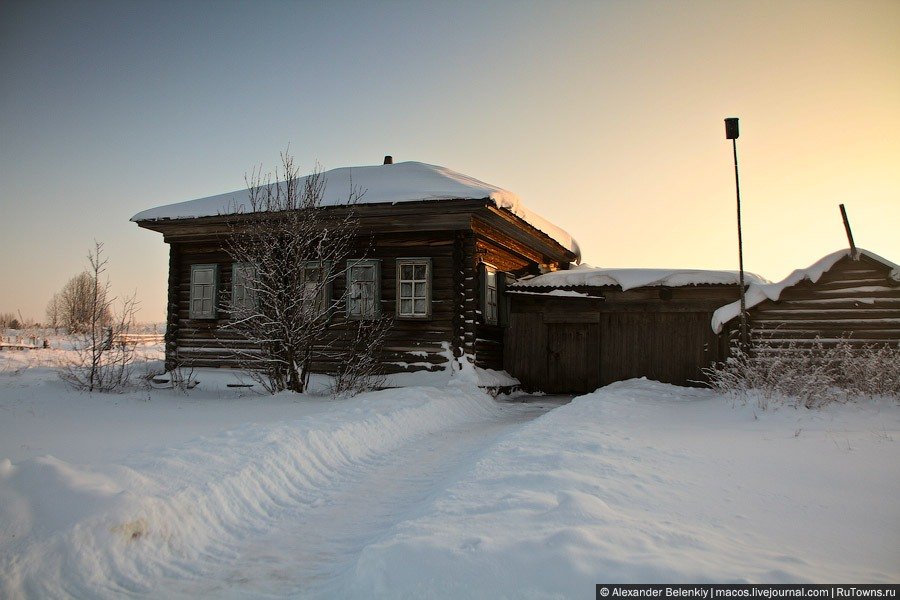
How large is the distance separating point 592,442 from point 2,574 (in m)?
5.43

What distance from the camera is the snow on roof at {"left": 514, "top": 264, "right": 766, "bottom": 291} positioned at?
50.3 feet

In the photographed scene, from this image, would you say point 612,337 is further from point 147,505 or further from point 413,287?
point 147,505

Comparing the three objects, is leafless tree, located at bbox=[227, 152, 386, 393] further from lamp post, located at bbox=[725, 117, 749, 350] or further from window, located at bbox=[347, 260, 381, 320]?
lamp post, located at bbox=[725, 117, 749, 350]

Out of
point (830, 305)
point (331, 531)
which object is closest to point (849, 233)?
point (830, 305)

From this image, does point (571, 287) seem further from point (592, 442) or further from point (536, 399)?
point (592, 442)

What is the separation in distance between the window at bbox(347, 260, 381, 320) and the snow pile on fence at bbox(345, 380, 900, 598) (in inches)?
294

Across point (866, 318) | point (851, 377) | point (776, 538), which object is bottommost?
point (776, 538)

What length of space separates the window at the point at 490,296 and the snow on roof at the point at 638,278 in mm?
923

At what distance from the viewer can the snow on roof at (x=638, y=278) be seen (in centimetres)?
1534

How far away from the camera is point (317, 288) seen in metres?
12.3

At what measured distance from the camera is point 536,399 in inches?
608

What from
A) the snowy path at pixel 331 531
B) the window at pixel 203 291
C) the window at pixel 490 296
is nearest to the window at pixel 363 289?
the window at pixel 490 296

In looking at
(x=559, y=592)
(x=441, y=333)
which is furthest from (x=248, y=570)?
(x=441, y=333)

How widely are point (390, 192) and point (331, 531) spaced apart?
10525mm
